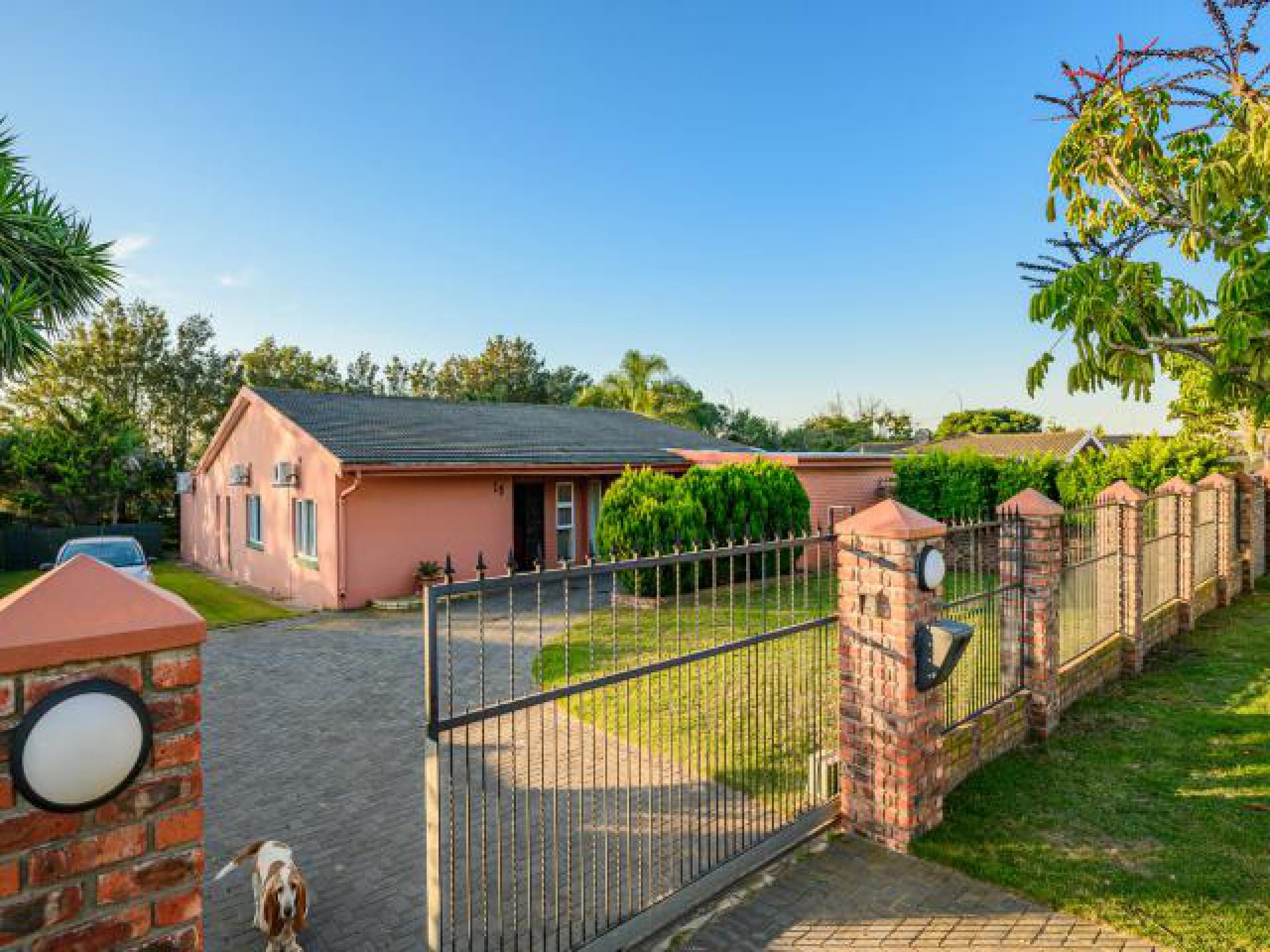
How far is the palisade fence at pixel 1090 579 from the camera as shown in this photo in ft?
24.4

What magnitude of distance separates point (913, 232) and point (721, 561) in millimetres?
11108

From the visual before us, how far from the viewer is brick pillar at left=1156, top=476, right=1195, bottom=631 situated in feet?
33.8

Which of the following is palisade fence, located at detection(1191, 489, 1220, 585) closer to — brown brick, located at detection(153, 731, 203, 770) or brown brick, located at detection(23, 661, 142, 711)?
brown brick, located at detection(153, 731, 203, 770)

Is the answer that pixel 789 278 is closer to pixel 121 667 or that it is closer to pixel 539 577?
pixel 539 577

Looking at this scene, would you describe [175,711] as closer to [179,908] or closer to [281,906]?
[179,908]

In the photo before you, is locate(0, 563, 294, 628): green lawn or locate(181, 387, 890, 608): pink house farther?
locate(181, 387, 890, 608): pink house

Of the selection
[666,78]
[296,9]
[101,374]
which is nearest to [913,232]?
[666,78]

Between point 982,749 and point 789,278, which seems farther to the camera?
point 789,278

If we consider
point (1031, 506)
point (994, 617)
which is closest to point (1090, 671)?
point (994, 617)

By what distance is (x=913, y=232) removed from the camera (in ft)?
61.8

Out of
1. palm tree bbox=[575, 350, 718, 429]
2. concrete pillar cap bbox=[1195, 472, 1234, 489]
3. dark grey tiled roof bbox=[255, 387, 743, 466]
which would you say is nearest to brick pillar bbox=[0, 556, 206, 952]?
dark grey tiled roof bbox=[255, 387, 743, 466]

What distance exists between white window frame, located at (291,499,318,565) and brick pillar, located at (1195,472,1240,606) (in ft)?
55.3

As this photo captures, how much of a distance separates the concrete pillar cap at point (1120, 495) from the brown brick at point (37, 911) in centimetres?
979

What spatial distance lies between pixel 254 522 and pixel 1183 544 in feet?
65.8
